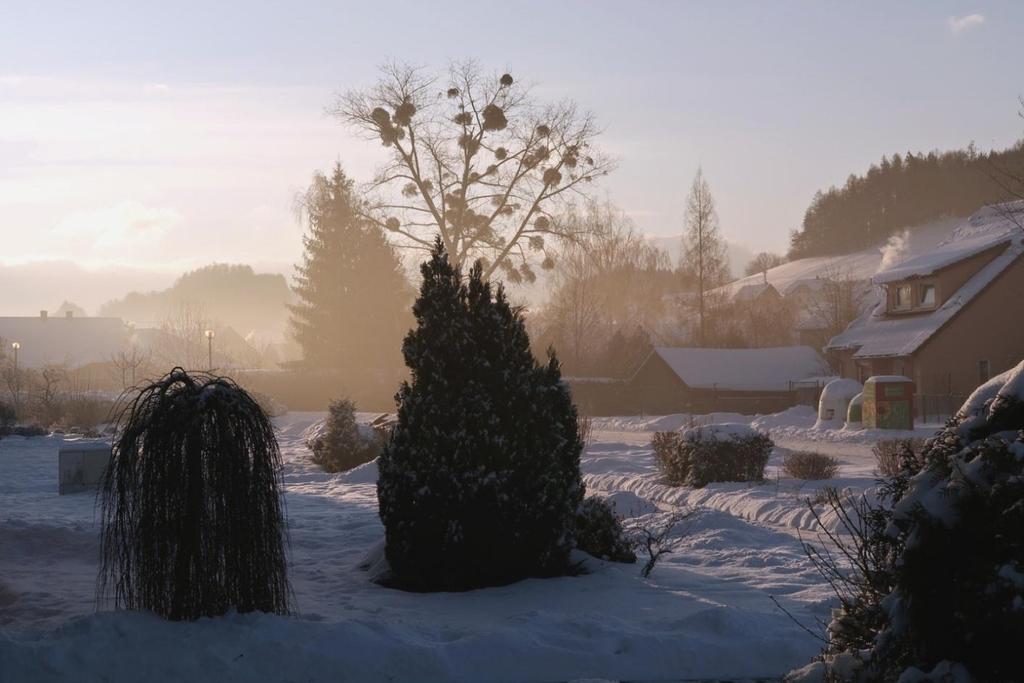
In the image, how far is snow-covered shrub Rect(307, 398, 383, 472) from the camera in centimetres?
2523

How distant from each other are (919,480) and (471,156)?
124ft

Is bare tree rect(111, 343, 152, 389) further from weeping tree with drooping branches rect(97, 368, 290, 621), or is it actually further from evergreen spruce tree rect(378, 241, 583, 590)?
weeping tree with drooping branches rect(97, 368, 290, 621)

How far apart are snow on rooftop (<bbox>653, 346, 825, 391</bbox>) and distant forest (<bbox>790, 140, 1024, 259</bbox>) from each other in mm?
71855

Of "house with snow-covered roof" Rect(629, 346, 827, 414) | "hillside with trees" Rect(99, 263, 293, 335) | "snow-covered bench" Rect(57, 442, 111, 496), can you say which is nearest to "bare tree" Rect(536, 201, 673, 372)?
"house with snow-covered roof" Rect(629, 346, 827, 414)

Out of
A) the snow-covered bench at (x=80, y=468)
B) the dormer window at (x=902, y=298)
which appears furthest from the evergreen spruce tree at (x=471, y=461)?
Result: the dormer window at (x=902, y=298)

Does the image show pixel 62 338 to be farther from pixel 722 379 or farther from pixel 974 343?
pixel 974 343

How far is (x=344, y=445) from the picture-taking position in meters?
25.3

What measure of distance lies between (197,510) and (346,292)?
Result: 56227 mm

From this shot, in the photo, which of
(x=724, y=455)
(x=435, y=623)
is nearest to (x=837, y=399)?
(x=724, y=455)

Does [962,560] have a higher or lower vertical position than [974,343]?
lower

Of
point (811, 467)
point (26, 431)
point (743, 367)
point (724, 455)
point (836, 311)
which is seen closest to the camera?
point (724, 455)

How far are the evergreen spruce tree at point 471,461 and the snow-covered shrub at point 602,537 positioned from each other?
0.97 m

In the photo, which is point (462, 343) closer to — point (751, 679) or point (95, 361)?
point (751, 679)

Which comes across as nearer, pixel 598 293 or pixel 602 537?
pixel 602 537
